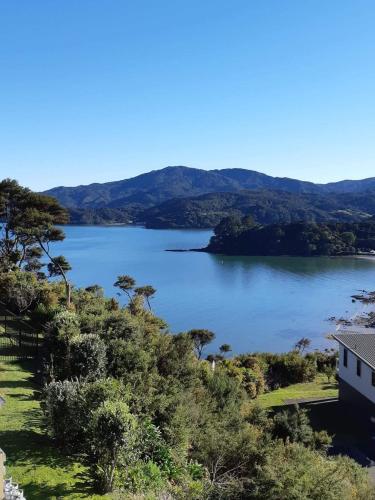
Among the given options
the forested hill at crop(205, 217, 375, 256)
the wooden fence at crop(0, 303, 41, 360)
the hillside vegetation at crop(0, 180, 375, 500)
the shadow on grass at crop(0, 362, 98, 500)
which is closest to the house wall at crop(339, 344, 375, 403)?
the hillside vegetation at crop(0, 180, 375, 500)

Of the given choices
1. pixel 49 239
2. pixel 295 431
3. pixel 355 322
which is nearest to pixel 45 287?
pixel 49 239

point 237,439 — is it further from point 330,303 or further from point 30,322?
point 330,303

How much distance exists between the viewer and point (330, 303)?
7481cm

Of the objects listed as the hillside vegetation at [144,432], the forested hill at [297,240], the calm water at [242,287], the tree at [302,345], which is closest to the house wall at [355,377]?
the hillside vegetation at [144,432]

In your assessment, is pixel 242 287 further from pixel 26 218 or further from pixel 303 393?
pixel 303 393

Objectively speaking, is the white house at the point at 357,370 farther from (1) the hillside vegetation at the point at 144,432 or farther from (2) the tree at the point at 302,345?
(2) the tree at the point at 302,345

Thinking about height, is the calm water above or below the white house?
below

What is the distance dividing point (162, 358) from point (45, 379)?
4066mm

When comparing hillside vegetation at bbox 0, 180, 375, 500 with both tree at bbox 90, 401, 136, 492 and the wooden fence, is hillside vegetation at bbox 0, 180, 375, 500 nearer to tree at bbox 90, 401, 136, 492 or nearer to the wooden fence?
tree at bbox 90, 401, 136, 492

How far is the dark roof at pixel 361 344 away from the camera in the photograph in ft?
63.0

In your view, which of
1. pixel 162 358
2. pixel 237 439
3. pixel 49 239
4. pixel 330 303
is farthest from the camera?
pixel 330 303

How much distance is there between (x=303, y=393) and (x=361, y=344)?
4533 millimetres

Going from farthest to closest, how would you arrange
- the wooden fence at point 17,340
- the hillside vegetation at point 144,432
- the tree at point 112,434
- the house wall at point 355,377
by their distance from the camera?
the house wall at point 355,377 → the wooden fence at point 17,340 → the hillside vegetation at point 144,432 → the tree at point 112,434

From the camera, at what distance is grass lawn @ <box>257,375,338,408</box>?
2066 centimetres
